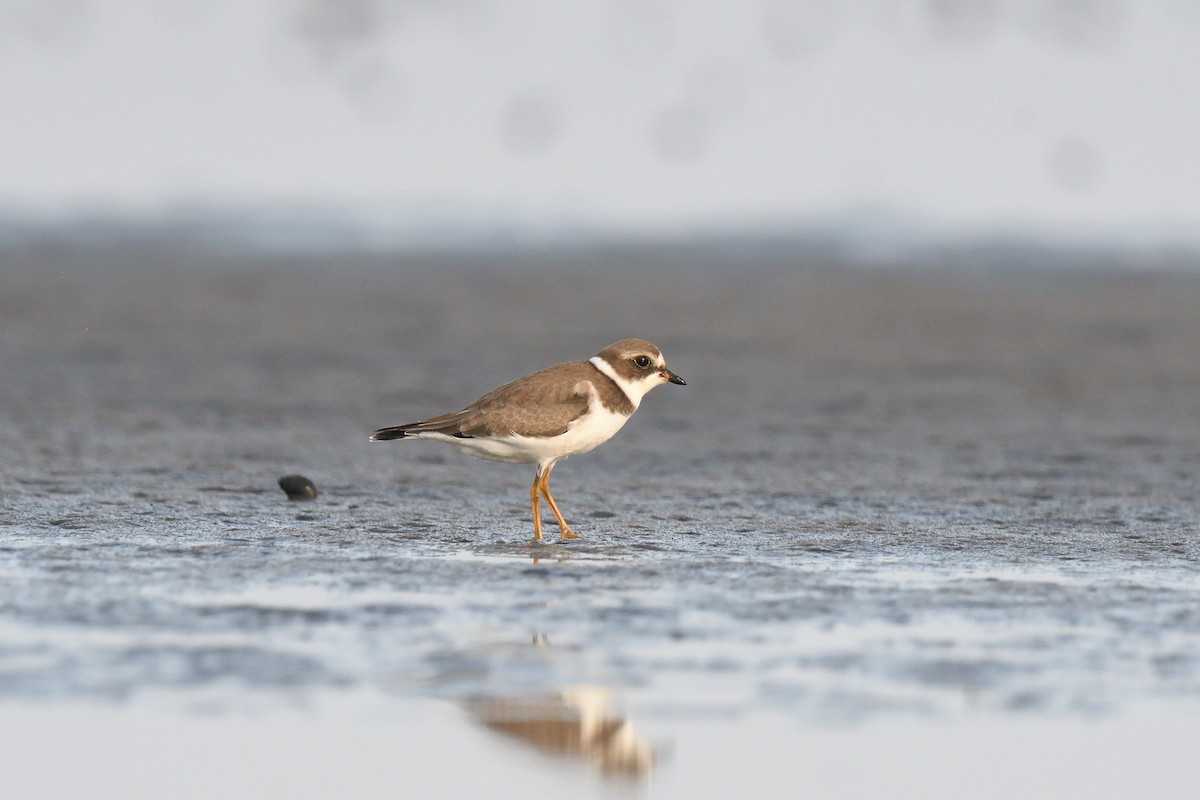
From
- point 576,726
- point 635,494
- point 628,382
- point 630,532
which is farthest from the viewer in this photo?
point 635,494

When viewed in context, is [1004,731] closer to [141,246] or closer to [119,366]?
[119,366]

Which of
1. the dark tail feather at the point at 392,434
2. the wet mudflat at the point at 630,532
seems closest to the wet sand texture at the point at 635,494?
the wet mudflat at the point at 630,532

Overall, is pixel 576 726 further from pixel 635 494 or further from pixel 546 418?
pixel 635 494

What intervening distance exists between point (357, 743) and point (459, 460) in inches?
232

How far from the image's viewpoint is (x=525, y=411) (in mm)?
8422

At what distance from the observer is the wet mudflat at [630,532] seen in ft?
16.8

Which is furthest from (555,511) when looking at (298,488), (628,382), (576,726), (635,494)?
(576,726)

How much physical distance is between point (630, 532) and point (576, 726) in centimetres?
321

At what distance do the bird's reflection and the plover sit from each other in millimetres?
3058

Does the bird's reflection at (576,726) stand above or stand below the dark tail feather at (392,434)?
below

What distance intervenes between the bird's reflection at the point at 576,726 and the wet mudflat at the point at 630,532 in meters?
0.01

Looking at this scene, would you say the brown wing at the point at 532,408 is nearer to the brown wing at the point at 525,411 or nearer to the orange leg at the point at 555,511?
the brown wing at the point at 525,411

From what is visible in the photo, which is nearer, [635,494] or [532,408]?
[532,408]

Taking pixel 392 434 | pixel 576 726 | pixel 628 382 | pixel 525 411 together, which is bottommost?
pixel 576 726
